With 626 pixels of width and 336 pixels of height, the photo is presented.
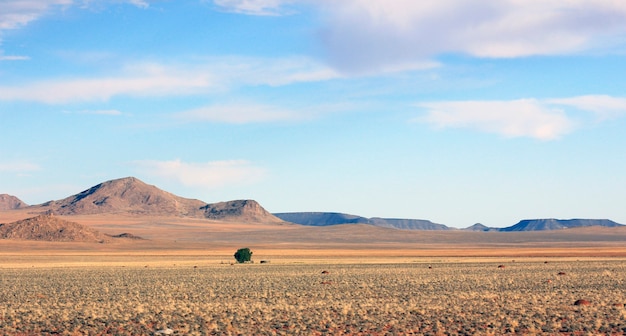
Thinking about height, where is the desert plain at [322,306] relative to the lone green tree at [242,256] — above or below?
below

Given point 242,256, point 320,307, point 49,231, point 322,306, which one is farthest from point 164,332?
point 49,231

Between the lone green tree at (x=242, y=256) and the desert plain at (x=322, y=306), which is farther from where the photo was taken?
the lone green tree at (x=242, y=256)

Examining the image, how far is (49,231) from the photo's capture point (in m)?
167

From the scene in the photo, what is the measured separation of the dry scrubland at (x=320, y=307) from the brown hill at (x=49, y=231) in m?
123

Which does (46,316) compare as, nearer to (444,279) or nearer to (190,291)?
(190,291)

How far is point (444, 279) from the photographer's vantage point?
46.1 metres

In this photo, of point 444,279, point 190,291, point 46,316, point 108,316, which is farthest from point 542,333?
point 444,279

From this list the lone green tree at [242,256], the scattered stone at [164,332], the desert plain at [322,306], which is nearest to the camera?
the scattered stone at [164,332]

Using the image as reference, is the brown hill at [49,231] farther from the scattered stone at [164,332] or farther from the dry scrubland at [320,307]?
the scattered stone at [164,332]

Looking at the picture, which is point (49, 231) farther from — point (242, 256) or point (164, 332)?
point (164, 332)

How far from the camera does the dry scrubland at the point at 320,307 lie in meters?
23.3

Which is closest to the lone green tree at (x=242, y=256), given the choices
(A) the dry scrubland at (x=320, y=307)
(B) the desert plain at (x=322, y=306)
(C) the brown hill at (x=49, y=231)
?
(B) the desert plain at (x=322, y=306)

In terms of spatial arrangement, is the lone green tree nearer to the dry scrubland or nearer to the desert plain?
the desert plain

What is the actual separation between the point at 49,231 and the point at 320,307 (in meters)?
151
